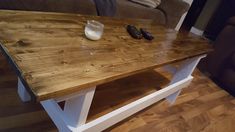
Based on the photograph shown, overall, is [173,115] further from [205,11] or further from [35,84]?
[205,11]

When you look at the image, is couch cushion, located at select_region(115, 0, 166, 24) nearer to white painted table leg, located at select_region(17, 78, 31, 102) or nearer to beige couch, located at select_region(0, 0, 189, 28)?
beige couch, located at select_region(0, 0, 189, 28)

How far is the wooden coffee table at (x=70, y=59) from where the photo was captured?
57 centimetres

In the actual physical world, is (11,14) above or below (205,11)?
above

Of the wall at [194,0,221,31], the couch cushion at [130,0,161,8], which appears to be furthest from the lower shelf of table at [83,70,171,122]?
the wall at [194,0,221,31]

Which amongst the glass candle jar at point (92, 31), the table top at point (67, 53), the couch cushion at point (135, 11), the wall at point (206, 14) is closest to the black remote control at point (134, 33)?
the table top at point (67, 53)

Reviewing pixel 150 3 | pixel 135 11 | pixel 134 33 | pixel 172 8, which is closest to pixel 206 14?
pixel 172 8

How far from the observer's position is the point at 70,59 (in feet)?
2.25

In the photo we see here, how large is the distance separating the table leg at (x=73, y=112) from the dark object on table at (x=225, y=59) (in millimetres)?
1519

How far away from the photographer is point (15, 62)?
0.58 m

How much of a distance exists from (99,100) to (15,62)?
73 cm

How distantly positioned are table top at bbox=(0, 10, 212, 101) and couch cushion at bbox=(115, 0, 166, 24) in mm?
698

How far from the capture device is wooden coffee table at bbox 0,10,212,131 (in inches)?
22.6

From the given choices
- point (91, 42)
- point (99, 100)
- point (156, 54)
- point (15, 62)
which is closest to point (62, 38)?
point (91, 42)

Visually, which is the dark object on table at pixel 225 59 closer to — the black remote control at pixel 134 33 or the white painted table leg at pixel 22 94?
the black remote control at pixel 134 33
